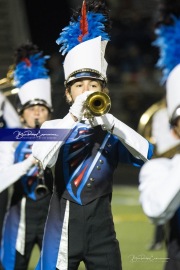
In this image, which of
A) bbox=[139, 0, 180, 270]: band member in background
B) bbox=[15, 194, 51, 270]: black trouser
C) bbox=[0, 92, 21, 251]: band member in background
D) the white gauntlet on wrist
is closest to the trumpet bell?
the white gauntlet on wrist

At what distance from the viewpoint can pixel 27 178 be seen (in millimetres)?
5340

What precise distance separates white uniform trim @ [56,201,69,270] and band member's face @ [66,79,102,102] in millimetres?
556

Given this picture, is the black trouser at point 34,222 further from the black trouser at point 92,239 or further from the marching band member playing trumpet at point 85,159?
the black trouser at point 92,239

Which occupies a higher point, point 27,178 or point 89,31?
point 89,31

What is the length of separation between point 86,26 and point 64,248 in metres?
1.13

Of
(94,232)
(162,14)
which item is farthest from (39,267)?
(162,14)

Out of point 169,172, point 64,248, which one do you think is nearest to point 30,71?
point 64,248

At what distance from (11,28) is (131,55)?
3012mm

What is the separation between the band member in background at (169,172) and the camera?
296 centimetres

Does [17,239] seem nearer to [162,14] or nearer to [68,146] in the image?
[68,146]

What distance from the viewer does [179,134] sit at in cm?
333

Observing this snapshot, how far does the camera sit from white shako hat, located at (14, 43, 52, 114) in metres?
5.36

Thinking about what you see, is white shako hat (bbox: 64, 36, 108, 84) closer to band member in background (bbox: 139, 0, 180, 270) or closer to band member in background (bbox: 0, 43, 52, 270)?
band member in background (bbox: 139, 0, 180, 270)

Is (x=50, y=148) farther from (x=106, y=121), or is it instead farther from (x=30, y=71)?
(x=30, y=71)
